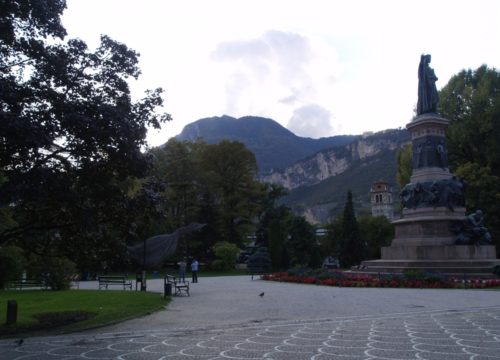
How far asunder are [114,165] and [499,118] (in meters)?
41.4

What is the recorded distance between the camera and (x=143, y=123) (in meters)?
12.9

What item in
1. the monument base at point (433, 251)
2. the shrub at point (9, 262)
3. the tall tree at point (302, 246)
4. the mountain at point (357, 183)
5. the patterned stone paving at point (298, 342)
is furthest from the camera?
the mountain at point (357, 183)

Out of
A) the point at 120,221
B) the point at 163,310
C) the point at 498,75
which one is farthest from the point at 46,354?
the point at 498,75

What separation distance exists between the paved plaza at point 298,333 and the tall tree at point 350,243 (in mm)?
32742

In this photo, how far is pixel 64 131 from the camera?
37.3ft

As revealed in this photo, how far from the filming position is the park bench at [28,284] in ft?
91.2

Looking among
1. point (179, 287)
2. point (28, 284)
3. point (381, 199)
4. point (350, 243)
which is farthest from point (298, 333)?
point (381, 199)

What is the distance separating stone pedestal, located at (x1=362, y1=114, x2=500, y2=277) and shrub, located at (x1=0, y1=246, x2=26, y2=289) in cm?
1778

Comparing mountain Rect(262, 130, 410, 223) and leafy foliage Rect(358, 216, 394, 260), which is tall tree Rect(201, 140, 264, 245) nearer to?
leafy foliage Rect(358, 216, 394, 260)

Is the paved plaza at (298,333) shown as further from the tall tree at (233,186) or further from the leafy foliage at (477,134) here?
the tall tree at (233,186)

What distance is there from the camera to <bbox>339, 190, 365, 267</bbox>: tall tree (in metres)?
49.7

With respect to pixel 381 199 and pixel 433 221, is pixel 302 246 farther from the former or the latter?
pixel 381 199

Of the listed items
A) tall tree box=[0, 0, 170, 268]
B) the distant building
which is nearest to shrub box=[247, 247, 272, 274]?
tall tree box=[0, 0, 170, 268]

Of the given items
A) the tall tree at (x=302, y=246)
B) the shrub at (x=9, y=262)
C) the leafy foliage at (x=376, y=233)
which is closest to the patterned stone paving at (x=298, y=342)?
the shrub at (x=9, y=262)
